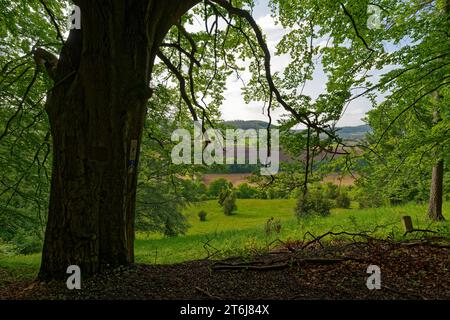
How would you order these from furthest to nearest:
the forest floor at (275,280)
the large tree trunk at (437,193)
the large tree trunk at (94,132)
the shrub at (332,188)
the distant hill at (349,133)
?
the large tree trunk at (437,193) → the shrub at (332,188) → the distant hill at (349,133) → the large tree trunk at (94,132) → the forest floor at (275,280)

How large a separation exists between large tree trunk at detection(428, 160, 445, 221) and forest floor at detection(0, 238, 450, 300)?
9.10 m

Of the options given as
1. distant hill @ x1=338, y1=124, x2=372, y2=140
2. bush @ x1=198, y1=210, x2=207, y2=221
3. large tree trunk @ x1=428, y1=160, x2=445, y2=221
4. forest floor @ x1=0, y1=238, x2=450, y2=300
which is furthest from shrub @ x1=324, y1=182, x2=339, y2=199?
bush @ x1=198, y1=210, x2=207, y2=221

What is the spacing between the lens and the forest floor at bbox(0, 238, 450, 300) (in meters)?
3.02

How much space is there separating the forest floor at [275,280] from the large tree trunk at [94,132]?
34cm

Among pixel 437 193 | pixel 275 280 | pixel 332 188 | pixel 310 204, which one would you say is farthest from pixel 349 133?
pixel 437 193

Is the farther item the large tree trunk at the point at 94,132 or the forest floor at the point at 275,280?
the large tree trunk at the point at 94,132

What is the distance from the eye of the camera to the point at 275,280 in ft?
11.1

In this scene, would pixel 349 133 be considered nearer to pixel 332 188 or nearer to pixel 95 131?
pixel 332 188

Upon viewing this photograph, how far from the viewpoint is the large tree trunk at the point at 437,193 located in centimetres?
1207

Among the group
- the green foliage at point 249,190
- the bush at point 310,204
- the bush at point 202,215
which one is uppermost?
the green foliage at point 249,190

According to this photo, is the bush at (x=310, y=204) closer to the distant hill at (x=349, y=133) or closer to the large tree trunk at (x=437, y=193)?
the distant hill at (x=349, y=133)

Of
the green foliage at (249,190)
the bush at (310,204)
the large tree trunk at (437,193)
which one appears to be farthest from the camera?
the large tree trunk at (437,193)

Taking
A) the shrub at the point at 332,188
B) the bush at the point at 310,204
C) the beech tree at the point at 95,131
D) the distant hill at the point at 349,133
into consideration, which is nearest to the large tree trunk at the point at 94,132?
the beech tree at the point at 95,131

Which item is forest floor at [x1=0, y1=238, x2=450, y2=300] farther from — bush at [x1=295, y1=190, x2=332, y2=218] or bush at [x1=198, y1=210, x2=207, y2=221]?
bush at [x1=198, y1=210, x2=207, y2=221]
